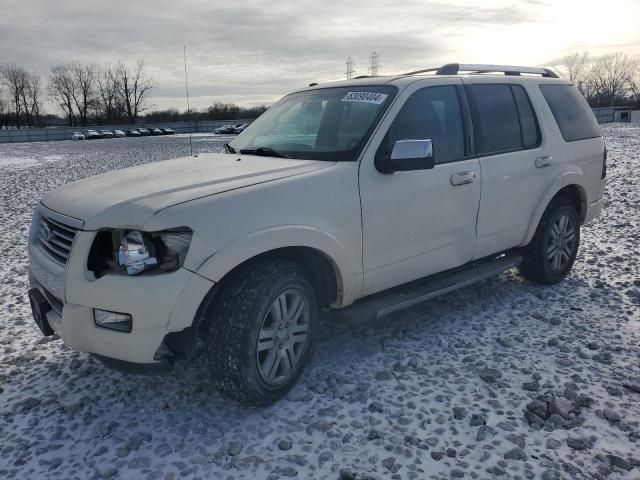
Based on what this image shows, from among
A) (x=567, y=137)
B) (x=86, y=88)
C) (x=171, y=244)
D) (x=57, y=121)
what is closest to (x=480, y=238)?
(x=567, y=137)

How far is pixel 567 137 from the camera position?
15.7 ft

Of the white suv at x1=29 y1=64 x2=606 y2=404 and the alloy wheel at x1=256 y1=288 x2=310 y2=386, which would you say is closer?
the white suv at x1=29 y1=64 x2=606 y2=404

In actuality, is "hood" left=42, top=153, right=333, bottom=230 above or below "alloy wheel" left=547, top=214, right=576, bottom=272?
above

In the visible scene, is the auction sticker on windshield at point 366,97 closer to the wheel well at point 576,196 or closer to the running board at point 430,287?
the running board at point 430,287

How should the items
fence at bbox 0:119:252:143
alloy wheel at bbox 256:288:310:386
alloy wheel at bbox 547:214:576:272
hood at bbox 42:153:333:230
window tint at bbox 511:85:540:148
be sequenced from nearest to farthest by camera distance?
1. hood at bbox 42:153:333:230
2. alloy wheel at bbox 256:288:310:386
3. window tint at bbox 511:85:540:148
4. alloy wheel at bbox 547:214:576:272
5. fence at bbox 0:119:252:143

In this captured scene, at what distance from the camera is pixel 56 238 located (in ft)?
9.79

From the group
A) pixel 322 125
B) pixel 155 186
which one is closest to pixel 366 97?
pixel 322 125

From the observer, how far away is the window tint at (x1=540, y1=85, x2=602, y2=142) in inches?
188

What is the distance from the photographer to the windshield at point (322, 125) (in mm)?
3463

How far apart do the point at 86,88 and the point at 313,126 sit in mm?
100694

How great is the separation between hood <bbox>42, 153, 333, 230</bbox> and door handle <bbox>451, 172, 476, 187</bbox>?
40.2 inches

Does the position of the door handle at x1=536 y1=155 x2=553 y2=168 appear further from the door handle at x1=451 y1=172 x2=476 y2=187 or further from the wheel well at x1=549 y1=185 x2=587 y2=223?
the door handle at x1=451 y1=172 x2=476 y2=187

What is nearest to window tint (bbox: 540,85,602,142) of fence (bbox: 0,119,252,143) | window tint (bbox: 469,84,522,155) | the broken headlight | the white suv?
the white suv

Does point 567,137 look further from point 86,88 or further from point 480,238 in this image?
point 86,88
